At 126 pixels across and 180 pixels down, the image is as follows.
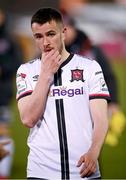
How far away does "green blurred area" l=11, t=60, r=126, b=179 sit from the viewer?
707cm

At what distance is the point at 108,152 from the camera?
7188 millimetres

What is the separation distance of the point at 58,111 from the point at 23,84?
26cm

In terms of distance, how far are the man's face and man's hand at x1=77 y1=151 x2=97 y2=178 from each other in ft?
1.97

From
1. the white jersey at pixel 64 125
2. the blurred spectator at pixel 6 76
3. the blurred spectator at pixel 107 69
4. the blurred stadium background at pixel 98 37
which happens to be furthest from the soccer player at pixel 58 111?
the blurred stadium background at pixel 98 37

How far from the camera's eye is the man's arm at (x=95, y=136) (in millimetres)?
3238

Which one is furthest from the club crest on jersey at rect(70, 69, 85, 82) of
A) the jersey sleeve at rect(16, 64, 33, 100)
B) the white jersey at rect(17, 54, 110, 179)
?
the jersey sleeve at rect(16, 64, 33, 100)

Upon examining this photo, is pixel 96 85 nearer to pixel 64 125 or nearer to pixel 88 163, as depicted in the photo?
pixel 64 125

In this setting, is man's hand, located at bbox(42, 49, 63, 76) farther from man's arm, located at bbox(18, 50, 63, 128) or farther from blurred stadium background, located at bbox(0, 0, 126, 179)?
blurred stadium background, located at bbox(0, 0, 126, 179)

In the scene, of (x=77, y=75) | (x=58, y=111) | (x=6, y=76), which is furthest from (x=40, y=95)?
(x=6, y=76)

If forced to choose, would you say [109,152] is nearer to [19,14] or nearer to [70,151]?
[19,14]

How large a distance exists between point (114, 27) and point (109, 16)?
136 mm

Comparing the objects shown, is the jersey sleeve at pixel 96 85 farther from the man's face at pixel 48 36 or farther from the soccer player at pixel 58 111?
the man's face at pixel 48 36

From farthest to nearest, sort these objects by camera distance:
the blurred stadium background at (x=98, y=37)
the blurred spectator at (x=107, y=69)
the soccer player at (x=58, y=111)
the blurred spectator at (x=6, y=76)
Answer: the blurred stadium background at (x=98, y=37) < the blurred spectator at (x=6, y=76) < the blurred spectator at (x=107, y=69) < the soccer player at (x=58, y=111)

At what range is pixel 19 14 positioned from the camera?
22.8 ft
